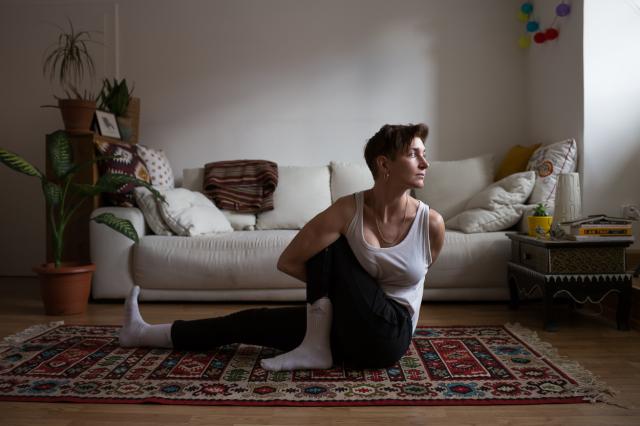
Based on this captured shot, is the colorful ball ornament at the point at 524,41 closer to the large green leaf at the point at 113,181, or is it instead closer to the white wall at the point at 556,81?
the white wall at the point at 556,81

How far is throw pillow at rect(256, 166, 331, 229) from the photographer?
3789 millimetres

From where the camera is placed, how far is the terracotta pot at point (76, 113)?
11.2 ft

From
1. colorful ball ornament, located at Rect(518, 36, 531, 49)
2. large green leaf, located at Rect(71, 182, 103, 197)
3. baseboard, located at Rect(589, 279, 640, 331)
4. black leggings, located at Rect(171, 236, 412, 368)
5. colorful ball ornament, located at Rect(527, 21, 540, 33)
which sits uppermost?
colorful ball ornament, located at Rect(527, 21, 540, 33)

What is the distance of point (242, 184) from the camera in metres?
3.86

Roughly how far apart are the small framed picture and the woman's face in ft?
8.08

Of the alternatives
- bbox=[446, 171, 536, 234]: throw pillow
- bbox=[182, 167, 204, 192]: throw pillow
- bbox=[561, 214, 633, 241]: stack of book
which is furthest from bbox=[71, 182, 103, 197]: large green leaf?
bbox=[561, 214, 633, 241]: stack of book

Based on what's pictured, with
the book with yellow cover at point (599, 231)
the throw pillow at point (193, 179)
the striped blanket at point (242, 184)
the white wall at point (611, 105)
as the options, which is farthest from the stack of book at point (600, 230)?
the throw pillow at point (193, 179)

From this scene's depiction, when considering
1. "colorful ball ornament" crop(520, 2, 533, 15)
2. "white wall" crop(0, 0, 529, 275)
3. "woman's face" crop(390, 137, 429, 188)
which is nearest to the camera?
"woman's face" crop(390, 137, 429, 188)

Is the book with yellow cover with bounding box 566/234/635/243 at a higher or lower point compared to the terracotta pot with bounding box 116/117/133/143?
lower

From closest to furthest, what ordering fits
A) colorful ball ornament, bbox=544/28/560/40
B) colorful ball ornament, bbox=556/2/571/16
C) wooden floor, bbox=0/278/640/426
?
wooden floor, bbox=0/278/640/426
colorful ball ornament, bbox=556/2/571/16
colorful ball ornament, bbox=544/28/560/40

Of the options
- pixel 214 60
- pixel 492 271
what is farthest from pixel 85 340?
pixel 214 60

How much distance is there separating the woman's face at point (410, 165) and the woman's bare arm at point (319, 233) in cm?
20

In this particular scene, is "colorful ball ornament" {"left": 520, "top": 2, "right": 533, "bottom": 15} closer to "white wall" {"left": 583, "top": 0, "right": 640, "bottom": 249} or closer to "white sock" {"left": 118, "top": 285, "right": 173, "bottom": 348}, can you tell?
"white wall" {"left": 583, "top": 0, "right": 640, "bottom": 249}

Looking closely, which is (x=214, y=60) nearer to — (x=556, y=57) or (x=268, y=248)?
(x=268, y=248)
